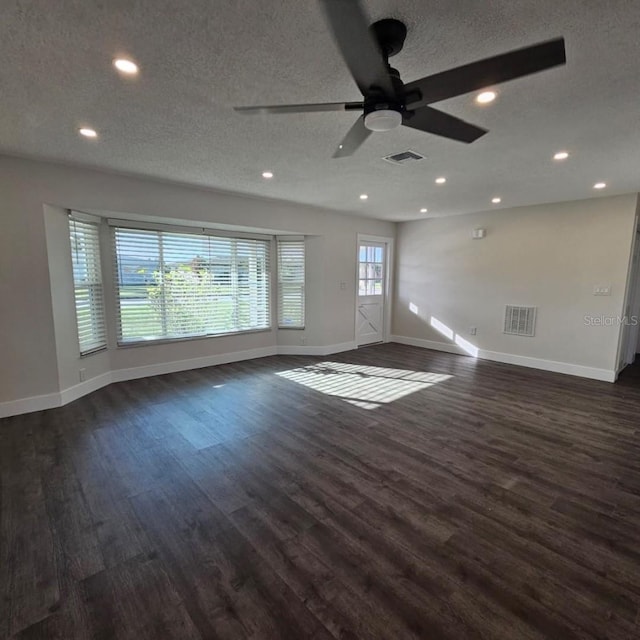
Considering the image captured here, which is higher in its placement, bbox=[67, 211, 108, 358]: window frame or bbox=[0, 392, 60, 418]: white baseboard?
bbox=[67, 211, 108, 358]: window frame

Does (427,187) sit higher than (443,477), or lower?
higher

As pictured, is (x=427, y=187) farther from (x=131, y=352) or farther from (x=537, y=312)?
(x=131, y=352)

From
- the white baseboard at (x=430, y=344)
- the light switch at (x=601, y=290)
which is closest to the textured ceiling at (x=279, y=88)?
the light switch at (x=601, y=290)

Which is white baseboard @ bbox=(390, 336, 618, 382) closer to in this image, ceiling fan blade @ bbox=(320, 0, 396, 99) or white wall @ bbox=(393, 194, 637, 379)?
white wall @ bbox=(393, 194, 637, 379)

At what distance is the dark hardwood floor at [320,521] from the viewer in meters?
1.51

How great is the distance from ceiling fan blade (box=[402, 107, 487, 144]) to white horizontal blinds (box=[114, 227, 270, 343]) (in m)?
4.07

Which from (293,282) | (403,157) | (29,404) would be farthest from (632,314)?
(29,404)

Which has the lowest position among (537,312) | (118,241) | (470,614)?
(470,614)

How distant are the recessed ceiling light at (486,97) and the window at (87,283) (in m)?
4.32

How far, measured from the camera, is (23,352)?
355 centimetres

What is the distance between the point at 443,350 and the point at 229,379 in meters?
4.23

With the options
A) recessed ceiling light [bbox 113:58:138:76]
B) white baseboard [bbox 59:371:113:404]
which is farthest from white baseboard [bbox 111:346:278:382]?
recessed ceiling light [bbox 113:58:138:76]

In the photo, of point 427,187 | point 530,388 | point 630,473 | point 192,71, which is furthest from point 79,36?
point 530,388

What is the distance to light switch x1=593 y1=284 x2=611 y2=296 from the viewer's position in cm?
477
